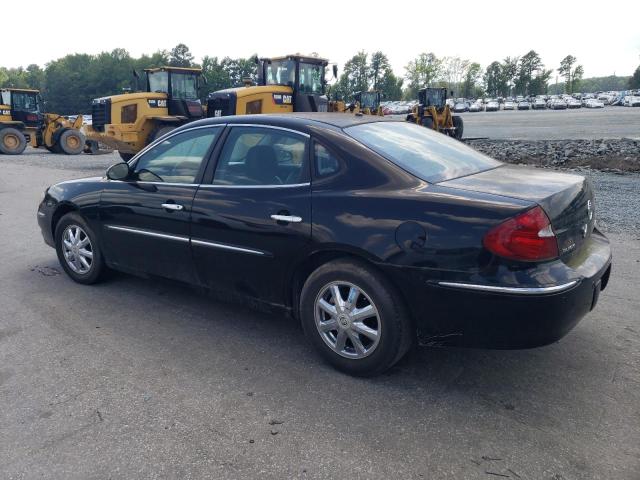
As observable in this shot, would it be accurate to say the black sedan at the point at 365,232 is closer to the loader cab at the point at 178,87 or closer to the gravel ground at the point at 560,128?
the loader cab at the point at 178,87

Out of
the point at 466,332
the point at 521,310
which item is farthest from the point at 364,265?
the point at 521,310

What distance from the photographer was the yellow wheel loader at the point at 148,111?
653 inches

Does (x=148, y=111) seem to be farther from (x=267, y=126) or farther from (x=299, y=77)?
(x=267, y=126)

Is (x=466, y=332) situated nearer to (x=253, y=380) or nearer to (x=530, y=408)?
(x=530, y=408)

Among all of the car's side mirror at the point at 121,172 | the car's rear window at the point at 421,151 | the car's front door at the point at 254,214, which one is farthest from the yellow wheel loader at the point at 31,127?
the car's rear window at the point at 421,151

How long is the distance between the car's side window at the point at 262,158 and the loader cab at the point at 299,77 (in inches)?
476

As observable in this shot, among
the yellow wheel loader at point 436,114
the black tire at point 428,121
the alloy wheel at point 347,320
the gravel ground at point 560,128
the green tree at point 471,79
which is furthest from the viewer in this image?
the green tree at point 471,79

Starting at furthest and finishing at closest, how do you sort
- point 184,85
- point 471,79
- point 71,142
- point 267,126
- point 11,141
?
point 471,79 < point 71,142 < point 11,141 < point 184,85 < point 267,126

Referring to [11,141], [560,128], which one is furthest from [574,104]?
[11,141]

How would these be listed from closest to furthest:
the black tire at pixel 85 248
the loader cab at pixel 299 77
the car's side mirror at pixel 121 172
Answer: the car's side mirror at pixel 121 172 < the black tire at pixel 85 248 < the loader cab at pixel 299 77

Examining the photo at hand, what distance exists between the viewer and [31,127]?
2417 cm

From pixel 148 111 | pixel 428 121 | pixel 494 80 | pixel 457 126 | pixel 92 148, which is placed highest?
pixel 494 80

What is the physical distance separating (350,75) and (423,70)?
1557 centimetres

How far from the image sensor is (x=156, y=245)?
14.2 feet
